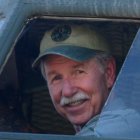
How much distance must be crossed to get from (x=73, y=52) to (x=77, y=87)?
0.15m

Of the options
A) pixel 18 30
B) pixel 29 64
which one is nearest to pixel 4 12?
pixel 18 30

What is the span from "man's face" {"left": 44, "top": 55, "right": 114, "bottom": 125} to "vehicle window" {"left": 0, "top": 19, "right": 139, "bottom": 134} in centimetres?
11

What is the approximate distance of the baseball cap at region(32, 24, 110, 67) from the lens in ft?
9.33

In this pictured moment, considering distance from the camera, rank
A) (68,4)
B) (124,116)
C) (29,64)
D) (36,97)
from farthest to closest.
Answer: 1. (36,97)
2. (29,64)
3. (68,4)
4. (124,116)

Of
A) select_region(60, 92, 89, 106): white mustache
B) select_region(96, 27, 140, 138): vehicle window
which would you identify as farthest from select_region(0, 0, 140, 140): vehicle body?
select_region(60, 92, 89, 106): white mustache

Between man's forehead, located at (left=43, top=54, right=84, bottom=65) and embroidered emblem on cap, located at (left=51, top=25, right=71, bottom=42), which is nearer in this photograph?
embroidered emblem on cap, located at (left=51, top=25, right=71, bottom=42)

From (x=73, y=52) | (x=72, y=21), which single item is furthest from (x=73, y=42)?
(x=72, y=21)

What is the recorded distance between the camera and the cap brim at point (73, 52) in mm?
2861

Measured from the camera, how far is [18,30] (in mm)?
2533

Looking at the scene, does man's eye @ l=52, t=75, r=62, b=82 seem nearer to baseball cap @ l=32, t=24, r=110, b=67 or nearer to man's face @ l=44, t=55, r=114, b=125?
man's face @ l=44, t=55, r=114, b=125

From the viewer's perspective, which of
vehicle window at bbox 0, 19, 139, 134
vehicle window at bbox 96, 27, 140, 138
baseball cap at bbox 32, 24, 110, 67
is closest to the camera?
vehicle window at bbox 96, 27, 140, 138

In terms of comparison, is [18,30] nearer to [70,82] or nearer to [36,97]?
[70,82]

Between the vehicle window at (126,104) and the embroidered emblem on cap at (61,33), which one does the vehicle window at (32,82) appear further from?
the vehicle window at (126,104)

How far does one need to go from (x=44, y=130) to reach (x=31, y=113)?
12 centimetres
